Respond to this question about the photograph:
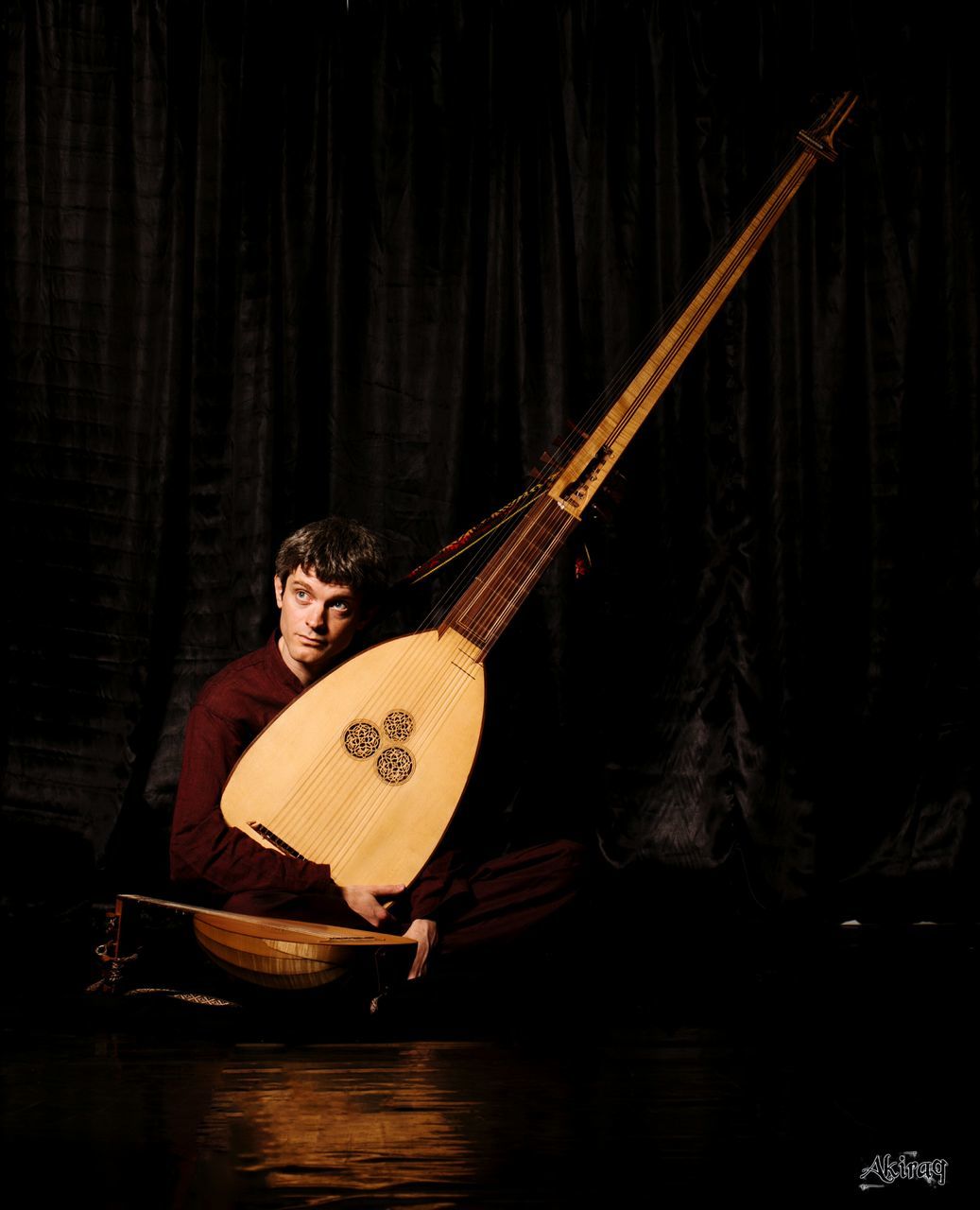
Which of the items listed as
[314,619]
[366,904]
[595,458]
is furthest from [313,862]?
[595,458]

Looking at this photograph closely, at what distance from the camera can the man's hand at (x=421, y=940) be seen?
5.55 feet

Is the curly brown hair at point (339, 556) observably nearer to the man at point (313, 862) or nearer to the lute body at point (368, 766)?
the man at point (313, 862)

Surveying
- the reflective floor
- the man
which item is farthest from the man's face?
the reflective floor

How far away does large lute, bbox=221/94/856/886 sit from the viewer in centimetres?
175

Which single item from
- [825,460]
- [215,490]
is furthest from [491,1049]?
[825,460]

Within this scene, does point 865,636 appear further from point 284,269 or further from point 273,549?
point 284,269

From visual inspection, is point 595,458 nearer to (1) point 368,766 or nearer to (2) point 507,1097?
(1) point 368,766

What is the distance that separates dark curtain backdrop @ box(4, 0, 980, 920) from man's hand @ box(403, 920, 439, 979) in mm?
828

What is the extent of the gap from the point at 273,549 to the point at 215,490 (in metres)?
0.22

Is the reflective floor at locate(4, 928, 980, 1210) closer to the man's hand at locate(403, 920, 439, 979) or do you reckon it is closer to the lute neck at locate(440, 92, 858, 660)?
the man's hand at locate(403, 920, 439, 979)

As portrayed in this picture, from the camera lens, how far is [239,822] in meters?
1.74

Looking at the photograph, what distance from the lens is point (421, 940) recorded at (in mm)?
1727

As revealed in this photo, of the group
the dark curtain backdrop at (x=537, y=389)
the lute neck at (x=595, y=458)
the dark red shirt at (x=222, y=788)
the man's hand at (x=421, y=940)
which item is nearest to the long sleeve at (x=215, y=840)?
the dark red shirt at (x=222, y=788)

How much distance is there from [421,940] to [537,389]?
1.46 metres
